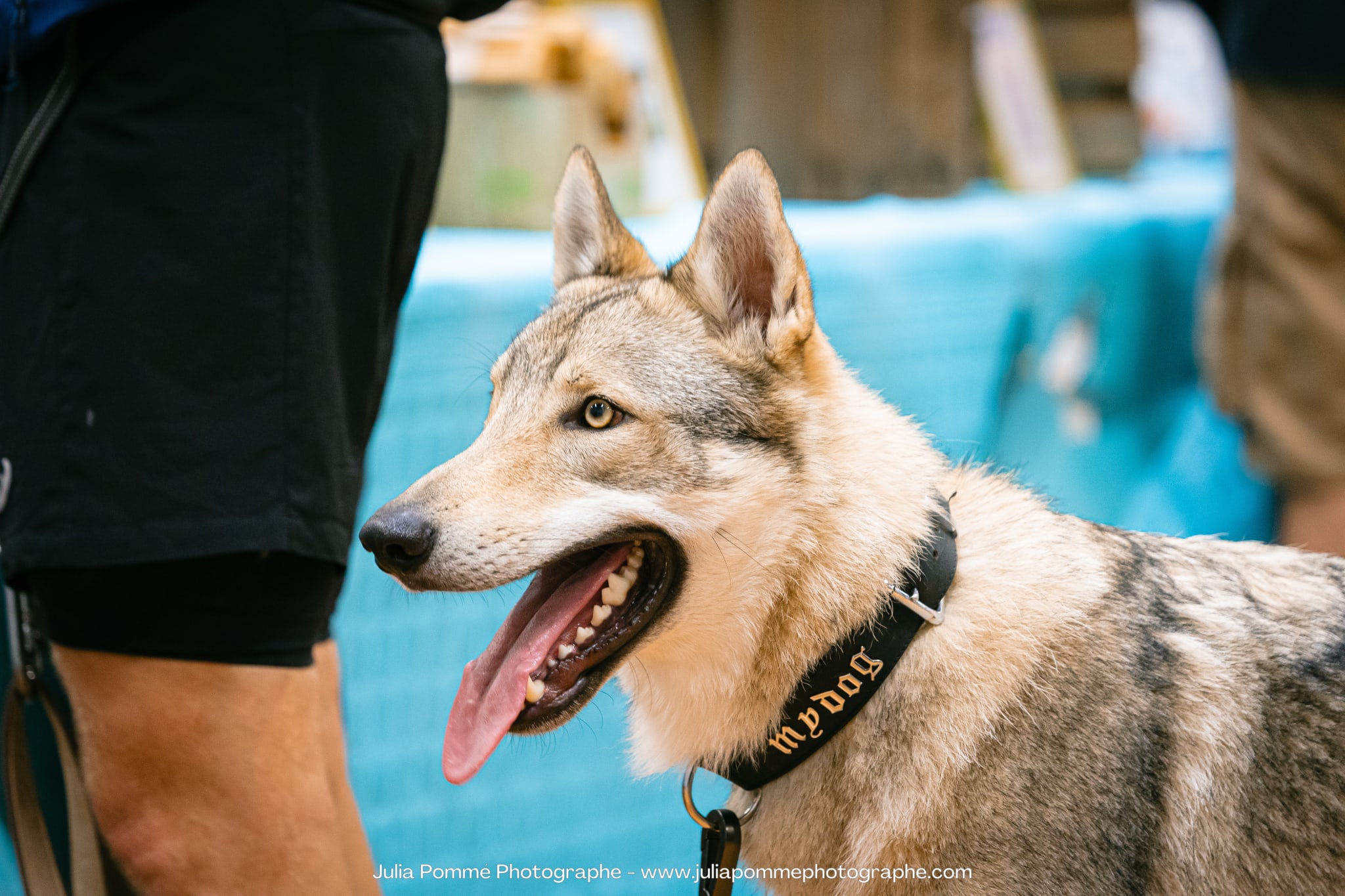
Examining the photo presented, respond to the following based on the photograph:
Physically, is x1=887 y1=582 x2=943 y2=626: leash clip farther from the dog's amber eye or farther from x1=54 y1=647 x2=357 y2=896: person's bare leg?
x1=54 y1=647 x2=357 y2=896: person's bare leg

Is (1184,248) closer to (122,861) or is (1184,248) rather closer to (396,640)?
(396,640)

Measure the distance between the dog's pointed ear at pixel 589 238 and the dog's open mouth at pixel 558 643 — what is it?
0.54 metres

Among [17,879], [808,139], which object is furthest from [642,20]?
[17,879]

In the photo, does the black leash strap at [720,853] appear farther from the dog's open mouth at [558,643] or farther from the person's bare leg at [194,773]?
the person's bare leg at [194,773]

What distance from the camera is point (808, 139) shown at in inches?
144

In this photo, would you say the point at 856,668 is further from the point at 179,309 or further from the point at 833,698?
the point at 179,309

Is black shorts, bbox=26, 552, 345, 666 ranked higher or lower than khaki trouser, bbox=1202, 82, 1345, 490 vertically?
higher

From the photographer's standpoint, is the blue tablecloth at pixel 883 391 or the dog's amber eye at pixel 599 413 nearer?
the dog's amber eye at pixel 599 413

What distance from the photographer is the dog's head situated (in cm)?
132

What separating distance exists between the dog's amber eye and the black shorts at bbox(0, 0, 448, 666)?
1.08 ft

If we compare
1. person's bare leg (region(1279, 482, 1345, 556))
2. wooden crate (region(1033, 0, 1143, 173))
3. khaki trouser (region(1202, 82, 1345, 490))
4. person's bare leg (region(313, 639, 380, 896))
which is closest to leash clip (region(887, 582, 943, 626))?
person's bare leg (region(313, 639, 380, 896))

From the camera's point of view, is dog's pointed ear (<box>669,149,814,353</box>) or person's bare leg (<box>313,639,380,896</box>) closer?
dog's pointed ear (<box>669,149,814,353</box>)

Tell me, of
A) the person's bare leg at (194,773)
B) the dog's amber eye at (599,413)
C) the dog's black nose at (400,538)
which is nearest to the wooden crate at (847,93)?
the dog's amber eye at (599,413)

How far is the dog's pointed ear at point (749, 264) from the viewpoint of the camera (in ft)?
4.60
